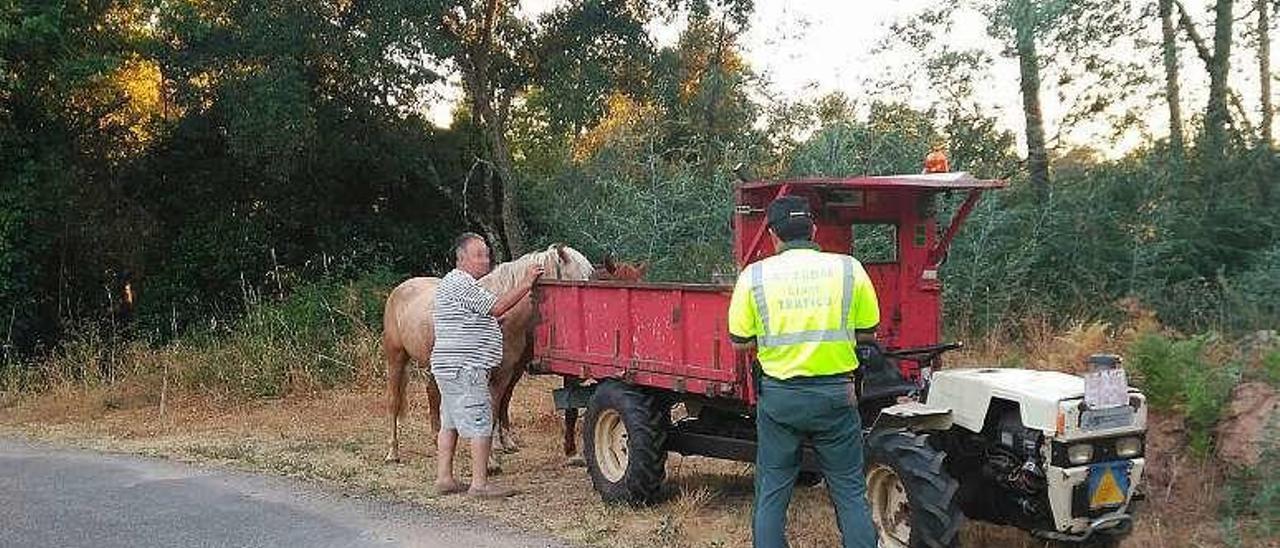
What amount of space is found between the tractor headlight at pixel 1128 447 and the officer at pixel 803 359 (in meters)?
1.30

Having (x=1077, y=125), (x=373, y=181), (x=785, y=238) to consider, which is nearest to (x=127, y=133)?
(x=373, y=181)

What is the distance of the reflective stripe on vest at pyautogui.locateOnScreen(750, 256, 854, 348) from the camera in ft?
16.7

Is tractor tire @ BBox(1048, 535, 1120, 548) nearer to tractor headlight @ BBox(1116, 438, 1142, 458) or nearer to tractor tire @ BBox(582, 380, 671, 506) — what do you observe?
tractor headlight @ BBox(1116, 438, 1142, 458)

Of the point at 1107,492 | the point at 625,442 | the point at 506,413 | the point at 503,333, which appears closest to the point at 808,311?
the point at 1107,492

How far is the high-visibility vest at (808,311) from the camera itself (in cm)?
509

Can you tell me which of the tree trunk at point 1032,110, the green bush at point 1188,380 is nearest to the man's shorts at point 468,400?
the green bush at point 1188,380

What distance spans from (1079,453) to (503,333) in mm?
4533

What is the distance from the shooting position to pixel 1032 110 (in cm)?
1296

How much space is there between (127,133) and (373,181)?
3606 mm

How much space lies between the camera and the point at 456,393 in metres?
7.85

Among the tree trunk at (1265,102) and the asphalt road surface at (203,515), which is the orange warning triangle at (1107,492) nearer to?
the asphalt road surface at (203,515)

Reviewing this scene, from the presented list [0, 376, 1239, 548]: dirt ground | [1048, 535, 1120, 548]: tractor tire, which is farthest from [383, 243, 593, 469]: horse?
[1048, 535, 1120, 548]: tractor tire

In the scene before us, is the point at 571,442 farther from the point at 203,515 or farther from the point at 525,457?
the point at 203,515

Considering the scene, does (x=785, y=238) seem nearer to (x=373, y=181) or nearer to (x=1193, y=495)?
(x=1193, y=495)
